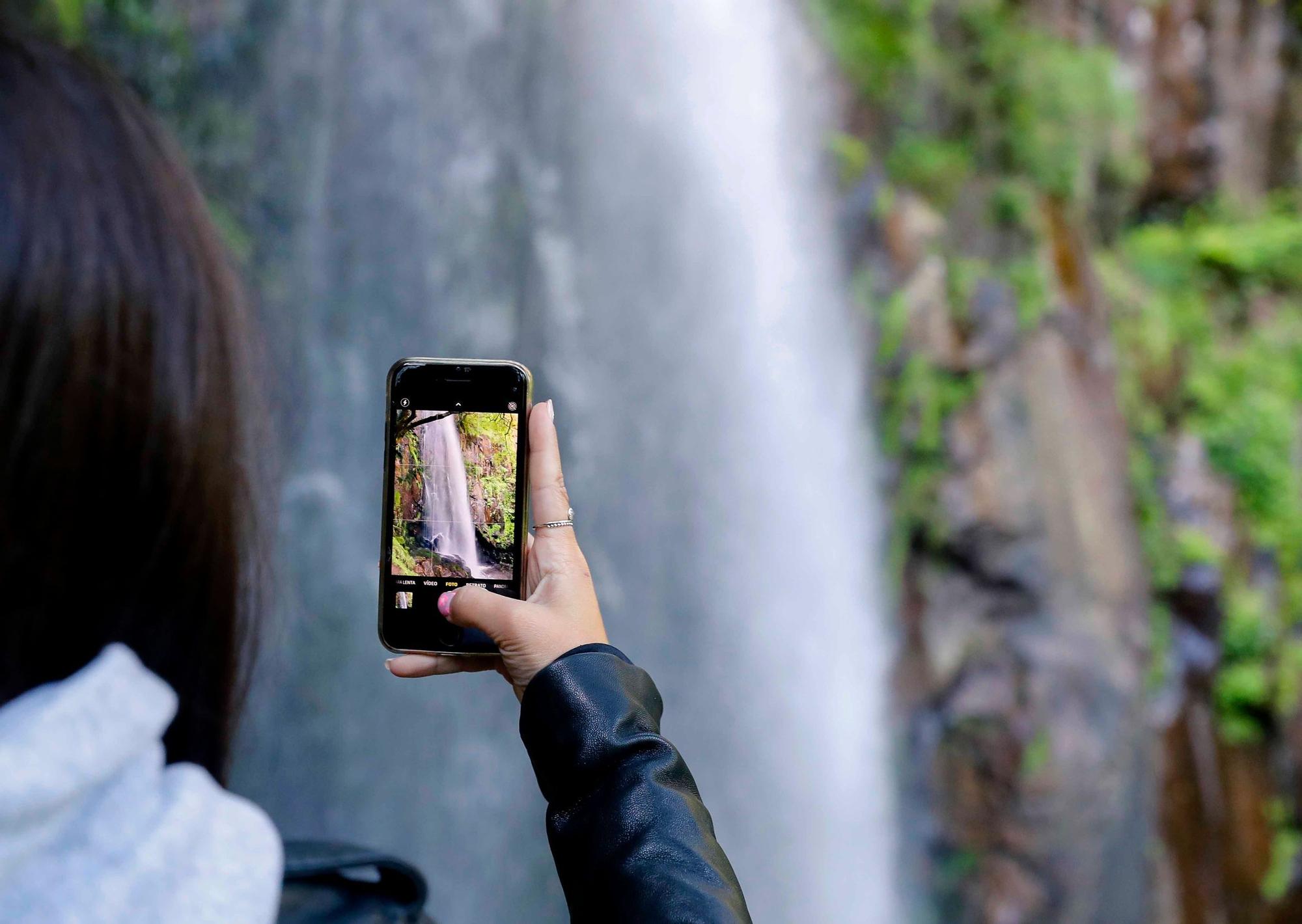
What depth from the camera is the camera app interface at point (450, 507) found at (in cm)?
96

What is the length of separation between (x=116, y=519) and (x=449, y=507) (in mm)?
436

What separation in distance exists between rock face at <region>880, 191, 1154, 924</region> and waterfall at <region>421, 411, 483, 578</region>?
14.2 feet

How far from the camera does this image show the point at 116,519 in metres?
0.55

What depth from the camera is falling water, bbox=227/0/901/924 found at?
11.7 feet

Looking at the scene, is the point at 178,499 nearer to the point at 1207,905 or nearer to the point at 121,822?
the point at 121,822

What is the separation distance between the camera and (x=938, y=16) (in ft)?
19.2

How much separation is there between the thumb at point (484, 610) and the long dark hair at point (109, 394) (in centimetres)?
28

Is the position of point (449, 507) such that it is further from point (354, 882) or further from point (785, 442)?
point (785, 442)

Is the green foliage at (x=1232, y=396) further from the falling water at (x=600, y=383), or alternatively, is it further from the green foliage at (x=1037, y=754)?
the falling water at (x=600, y=383)

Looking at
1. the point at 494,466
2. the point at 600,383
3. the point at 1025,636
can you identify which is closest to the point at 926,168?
the point at 600,383

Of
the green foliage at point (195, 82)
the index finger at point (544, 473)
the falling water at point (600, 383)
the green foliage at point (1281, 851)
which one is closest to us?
the index finger at point (544, 473)

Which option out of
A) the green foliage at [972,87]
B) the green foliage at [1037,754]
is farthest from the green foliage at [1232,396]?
the green foliage at [1037,754]

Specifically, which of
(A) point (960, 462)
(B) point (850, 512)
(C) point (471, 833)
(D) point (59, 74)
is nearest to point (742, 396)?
(B) point (850, 512)

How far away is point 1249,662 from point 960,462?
274 centimetres
